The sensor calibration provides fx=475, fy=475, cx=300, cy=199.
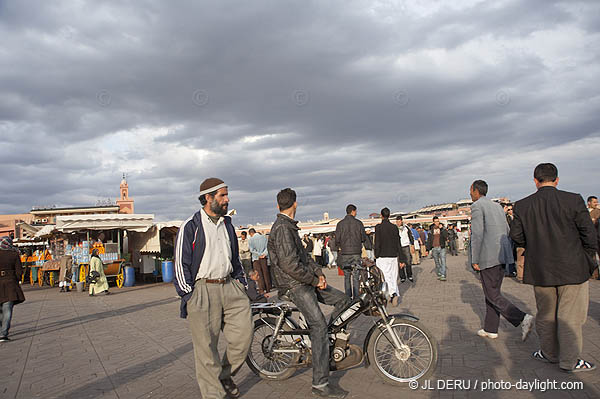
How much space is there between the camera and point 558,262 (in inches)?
188

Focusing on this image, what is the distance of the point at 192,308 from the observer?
158 inches

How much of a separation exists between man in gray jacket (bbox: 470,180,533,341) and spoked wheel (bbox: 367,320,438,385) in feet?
6.14

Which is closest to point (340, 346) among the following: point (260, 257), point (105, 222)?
point (260, 257)

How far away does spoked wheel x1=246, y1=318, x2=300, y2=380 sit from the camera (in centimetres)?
492

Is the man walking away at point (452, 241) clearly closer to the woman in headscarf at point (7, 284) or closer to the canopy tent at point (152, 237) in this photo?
the canopy tent at point (152, 237)

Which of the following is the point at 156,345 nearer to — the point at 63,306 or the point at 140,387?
the point at 140,387

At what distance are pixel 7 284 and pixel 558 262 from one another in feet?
27.8

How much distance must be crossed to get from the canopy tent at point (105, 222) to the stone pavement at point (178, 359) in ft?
23.9

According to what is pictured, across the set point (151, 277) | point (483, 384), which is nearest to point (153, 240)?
point (151, 277)

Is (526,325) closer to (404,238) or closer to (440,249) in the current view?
(440,249)

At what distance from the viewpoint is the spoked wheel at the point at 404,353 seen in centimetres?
449

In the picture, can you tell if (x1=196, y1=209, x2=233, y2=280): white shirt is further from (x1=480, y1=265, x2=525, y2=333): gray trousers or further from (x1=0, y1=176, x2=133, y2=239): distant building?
(x1=0, y1=176, x2=133, y2=239): distant building

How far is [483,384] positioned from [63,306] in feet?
39.3

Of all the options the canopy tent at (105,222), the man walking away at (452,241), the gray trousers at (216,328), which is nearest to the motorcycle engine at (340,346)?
the gray trousers at (216,328)
